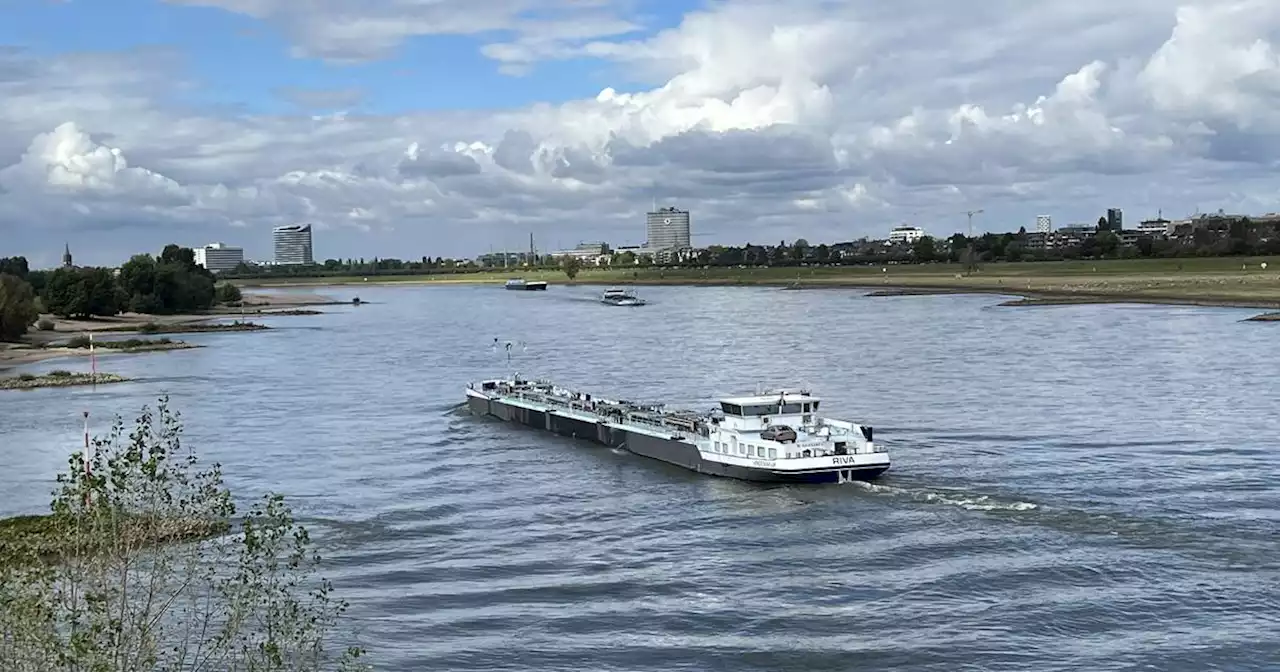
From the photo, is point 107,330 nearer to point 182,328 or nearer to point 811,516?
point 182,328

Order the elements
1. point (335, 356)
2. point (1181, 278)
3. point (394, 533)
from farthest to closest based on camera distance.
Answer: point (1181, 278)
point (335, 356)
point (394, 533)

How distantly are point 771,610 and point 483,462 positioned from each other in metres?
25.7

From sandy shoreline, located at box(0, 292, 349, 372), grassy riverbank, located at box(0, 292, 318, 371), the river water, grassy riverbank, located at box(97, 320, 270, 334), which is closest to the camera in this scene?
the river water

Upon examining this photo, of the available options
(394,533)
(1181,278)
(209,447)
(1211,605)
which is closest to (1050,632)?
(1211,605)

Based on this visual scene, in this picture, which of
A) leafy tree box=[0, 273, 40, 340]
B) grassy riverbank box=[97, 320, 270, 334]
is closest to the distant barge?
leafy tree box=[0, 273, 40, 340]

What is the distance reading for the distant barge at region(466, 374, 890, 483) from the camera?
46844 mm

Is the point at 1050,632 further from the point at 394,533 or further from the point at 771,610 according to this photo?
the point at 394,533

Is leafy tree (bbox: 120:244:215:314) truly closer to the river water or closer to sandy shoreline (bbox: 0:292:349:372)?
sandy shoreline (bbox: 0:292:349:372)

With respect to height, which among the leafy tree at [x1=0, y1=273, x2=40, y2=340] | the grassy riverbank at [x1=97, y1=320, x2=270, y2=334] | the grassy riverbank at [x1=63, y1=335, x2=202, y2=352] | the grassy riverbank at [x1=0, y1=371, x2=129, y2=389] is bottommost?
the grassy riverbank at [x1=0, y1=371, x2=129, y2=389]

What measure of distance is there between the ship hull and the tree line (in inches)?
2894

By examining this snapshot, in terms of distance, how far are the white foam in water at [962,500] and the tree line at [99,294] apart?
343ft

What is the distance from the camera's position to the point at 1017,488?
42.6 meters

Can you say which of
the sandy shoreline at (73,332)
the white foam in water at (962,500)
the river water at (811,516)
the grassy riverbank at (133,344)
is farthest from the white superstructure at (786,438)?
the grassy riverbank at (133,344)

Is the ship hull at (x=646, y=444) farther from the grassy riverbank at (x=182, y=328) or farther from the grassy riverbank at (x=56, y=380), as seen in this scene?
the grassy riverbank at (x=182, y=328)
